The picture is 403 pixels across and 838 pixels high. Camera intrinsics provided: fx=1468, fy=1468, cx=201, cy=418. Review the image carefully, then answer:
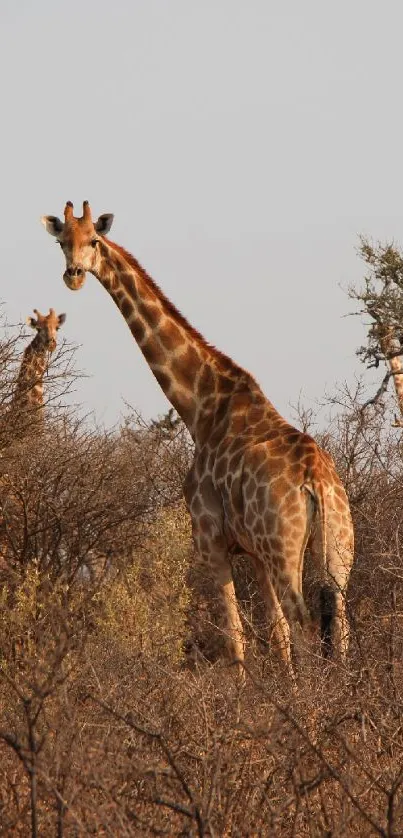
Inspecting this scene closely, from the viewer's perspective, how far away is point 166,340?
35.6ft

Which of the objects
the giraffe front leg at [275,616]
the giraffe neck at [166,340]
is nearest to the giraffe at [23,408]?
the giraffe neck at [166,340]

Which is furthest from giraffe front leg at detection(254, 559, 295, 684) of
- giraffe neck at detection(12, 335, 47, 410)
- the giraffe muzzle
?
giraffe neck at detection(12, 335, 47, 410)

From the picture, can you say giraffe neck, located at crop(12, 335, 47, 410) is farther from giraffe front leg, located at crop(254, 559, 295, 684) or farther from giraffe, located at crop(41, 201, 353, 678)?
giraffe front leg, located at crop(254, 559, 295, 684)

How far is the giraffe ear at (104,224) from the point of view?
10906 mm

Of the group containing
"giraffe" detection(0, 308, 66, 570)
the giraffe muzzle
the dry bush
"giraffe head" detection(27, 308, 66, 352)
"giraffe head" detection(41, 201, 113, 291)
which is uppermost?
"giraffe head" detection(27, 308, 66, 352)

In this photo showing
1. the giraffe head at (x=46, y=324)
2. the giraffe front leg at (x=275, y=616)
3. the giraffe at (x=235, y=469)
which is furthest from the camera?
the giraffe head at (x=46, y=324)

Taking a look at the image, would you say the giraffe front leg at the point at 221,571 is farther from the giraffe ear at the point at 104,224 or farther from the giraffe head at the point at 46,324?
the giraffe head at the point at 46,324

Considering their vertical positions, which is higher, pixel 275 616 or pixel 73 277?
pixel 73 277

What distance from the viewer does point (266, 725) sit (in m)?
5.49

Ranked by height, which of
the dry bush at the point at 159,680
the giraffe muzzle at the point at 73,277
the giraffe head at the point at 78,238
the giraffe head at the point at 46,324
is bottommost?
the dry bush at the point at 159,680

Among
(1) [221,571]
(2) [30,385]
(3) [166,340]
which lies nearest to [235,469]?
(1) [221,571]

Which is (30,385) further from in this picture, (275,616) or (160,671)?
(160,671)

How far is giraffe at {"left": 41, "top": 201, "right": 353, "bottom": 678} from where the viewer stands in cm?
923

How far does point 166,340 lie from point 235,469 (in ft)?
4.87
